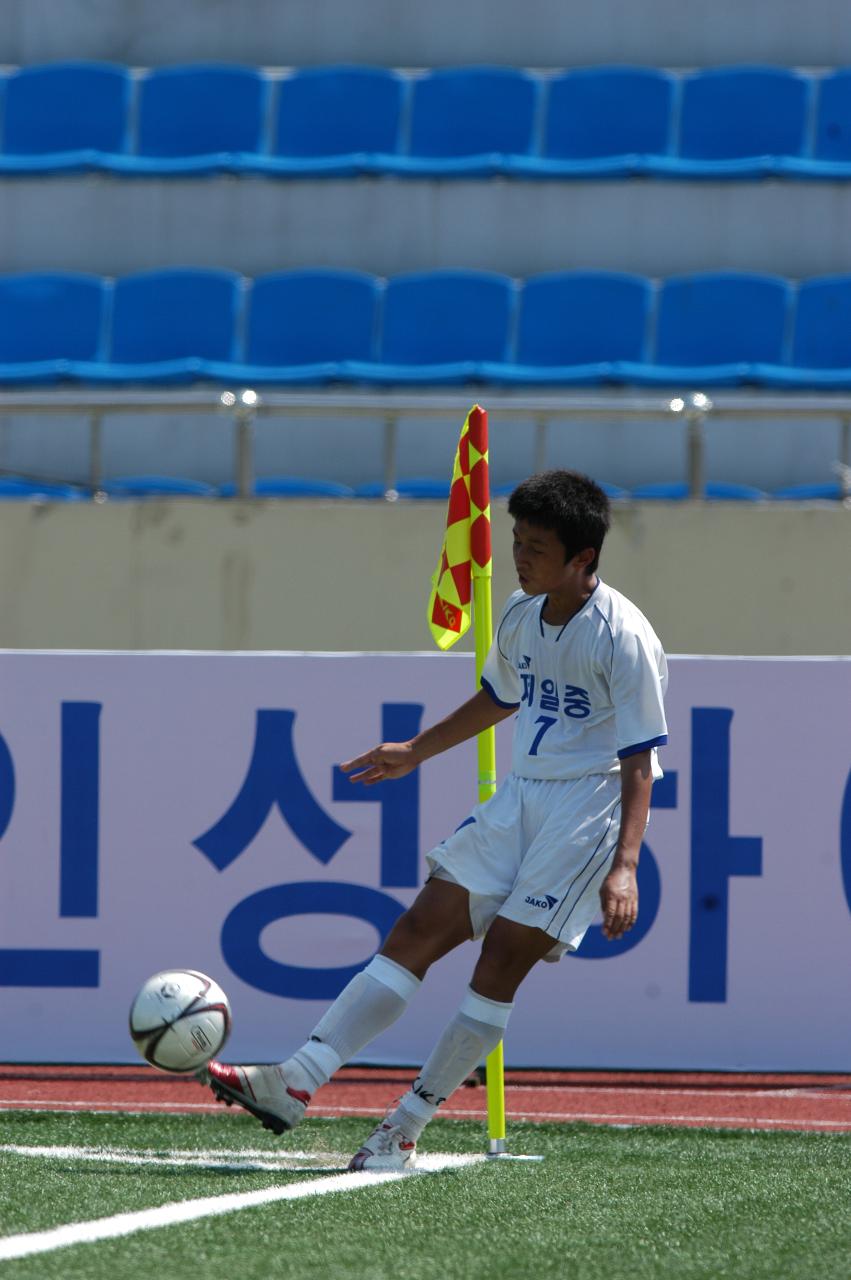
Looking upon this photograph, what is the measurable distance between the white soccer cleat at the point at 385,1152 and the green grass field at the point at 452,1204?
8 cm

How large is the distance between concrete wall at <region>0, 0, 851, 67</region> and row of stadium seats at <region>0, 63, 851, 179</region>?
1.97 ft

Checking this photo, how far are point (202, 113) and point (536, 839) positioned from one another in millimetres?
10342

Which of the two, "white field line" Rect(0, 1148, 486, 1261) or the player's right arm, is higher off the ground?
the player's right arm

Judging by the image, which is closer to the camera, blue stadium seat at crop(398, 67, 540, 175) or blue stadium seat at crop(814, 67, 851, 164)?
blue stadium seat at crop(814, 67, 851, 164)

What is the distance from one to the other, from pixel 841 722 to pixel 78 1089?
3031 mm

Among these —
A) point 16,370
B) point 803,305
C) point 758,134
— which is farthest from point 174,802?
point 758,134

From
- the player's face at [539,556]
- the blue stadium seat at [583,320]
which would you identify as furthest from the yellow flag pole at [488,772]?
the blue stadium seat at [583,320]

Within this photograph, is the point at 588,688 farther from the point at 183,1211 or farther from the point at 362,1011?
the point at 183,1211

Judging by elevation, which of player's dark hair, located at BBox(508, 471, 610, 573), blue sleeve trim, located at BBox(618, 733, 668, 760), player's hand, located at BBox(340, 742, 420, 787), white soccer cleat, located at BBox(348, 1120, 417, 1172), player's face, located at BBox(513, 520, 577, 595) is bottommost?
white soccer cleat, located at BBox(348, 1120, 417, 1172)

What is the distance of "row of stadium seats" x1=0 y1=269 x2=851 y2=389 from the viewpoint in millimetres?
11750

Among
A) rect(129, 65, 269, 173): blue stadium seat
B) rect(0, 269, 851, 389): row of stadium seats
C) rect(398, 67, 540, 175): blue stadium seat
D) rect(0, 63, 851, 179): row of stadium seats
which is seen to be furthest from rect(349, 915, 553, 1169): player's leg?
rect(129, 65, 269, 173): blue stadium seat

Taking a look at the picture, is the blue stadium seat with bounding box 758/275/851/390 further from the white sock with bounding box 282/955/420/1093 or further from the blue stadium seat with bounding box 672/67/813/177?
the white sock with bounding box 282/955/420/1093

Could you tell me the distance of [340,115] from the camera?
43.9 feet

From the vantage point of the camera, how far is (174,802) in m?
6.54
